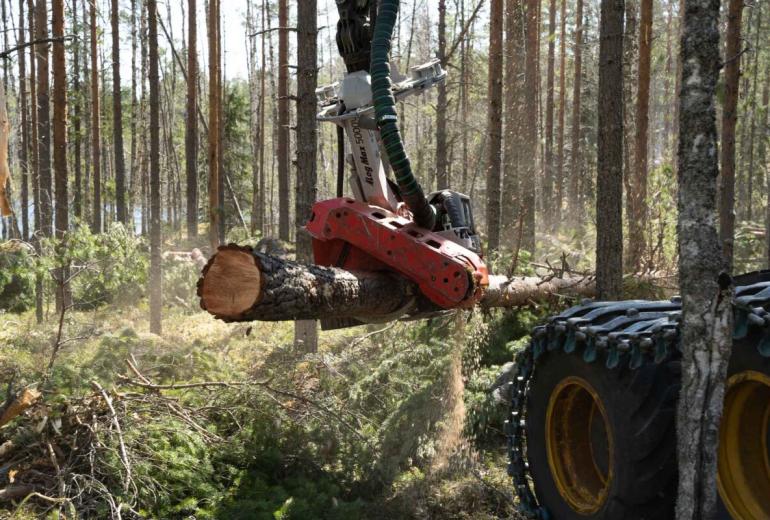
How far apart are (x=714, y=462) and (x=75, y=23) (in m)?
26.2

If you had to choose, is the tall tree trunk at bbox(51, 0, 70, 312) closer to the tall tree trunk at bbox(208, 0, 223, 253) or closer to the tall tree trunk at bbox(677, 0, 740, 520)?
the tall tree trunk at bbox(208, 0, 223, 253)

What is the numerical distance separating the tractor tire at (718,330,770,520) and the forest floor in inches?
96.1

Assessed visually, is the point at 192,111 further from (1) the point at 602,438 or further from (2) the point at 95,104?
(1) the point at 602,438

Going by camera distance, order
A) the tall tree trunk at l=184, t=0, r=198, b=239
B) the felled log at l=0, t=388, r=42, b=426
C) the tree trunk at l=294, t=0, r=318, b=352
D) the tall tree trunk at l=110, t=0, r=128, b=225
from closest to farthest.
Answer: the felled log at l=0, t=388, r=42, b=426, the tree trunk at l=294, t=0, r=318, b=352, the tall tree trunk at l=110, t=0, r=128, b=225, the tall tree trunk at l=184, t=0, r=198, b=239

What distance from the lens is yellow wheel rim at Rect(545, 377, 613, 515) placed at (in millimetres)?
3936

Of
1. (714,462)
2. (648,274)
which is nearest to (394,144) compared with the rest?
(714,462)

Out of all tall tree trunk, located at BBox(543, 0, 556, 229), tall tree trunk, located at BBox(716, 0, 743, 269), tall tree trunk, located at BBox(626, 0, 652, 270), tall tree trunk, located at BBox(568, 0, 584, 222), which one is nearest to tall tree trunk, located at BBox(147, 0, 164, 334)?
tall tree trunk, located at BBox(626, 0, 652, 270)

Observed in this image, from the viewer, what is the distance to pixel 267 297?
4551 mm

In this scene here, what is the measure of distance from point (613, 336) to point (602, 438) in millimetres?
766

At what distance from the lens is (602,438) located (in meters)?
3.92

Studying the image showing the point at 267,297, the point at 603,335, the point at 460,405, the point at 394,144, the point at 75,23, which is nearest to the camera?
the point at 603,335

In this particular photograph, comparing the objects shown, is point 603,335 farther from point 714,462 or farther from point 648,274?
point 648,274

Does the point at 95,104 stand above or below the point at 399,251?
above

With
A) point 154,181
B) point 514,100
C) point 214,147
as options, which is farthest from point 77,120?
point 514,100
